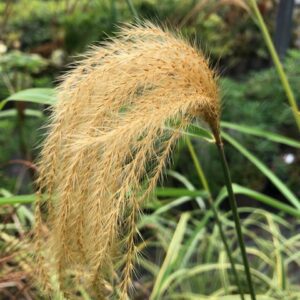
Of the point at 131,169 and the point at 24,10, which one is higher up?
the point at 131,169

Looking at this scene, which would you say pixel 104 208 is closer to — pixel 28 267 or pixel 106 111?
pixel 106 111

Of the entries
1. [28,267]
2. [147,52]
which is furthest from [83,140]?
[28,267]

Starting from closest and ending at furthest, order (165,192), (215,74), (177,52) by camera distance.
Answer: (177,52) < (215,74) < (165,192)

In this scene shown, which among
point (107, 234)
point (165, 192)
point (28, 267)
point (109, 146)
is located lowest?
point (28, 267)

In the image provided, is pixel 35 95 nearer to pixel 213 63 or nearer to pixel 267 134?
pixel 267 134

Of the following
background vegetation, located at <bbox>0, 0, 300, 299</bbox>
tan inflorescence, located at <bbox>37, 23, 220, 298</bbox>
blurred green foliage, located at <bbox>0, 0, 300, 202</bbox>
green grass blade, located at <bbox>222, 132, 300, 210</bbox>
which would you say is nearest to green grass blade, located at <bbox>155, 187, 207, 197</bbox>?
background vegetation, located at <bbox>0, 0, 300, 299</bbox>

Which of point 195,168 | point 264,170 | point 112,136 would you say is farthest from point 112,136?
point 195,168
